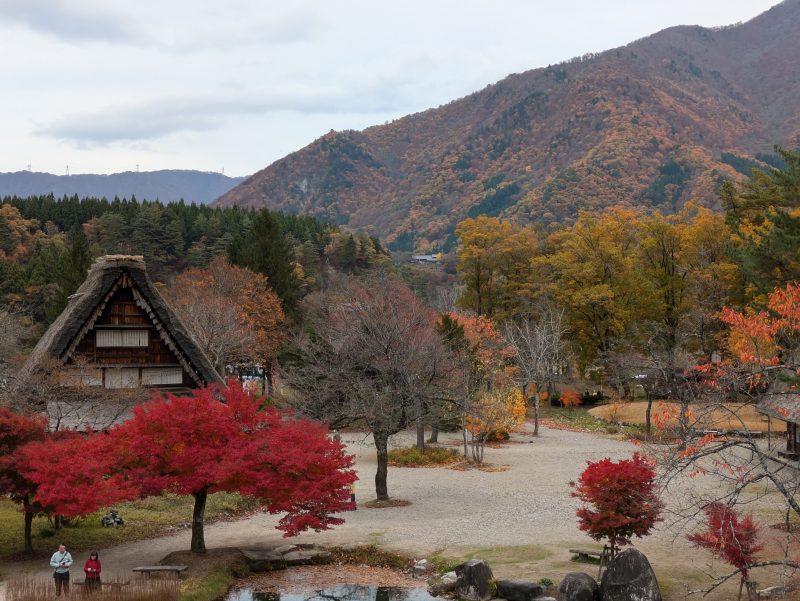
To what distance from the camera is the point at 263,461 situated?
19.5 m

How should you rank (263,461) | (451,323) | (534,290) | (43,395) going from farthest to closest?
(534,290) → (451,323) → (43,395) → (263,461)

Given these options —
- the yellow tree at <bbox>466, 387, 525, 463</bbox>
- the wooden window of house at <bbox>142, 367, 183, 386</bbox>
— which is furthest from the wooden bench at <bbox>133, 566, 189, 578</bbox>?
the yellow tree at <bbox>466, 387, 525, 463</bbox>

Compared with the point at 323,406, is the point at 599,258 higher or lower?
higher

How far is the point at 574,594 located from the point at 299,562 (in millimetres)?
7399

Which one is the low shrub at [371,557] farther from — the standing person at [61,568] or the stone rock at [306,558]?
the standing person at [61,568]

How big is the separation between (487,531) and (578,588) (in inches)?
256

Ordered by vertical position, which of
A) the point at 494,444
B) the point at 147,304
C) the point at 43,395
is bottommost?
the point at 494,444

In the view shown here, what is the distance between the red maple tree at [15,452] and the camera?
61.2 feet

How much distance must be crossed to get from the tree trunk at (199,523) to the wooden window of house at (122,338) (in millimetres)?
9512

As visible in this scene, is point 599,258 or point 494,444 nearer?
point 494,444

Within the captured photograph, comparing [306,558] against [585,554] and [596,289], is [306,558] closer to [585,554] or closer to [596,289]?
[585,554]

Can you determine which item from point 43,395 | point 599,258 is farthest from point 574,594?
point 599,258

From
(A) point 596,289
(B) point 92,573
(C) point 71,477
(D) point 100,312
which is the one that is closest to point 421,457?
(D) point 100,312

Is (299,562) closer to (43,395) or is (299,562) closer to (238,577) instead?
(238,577)
